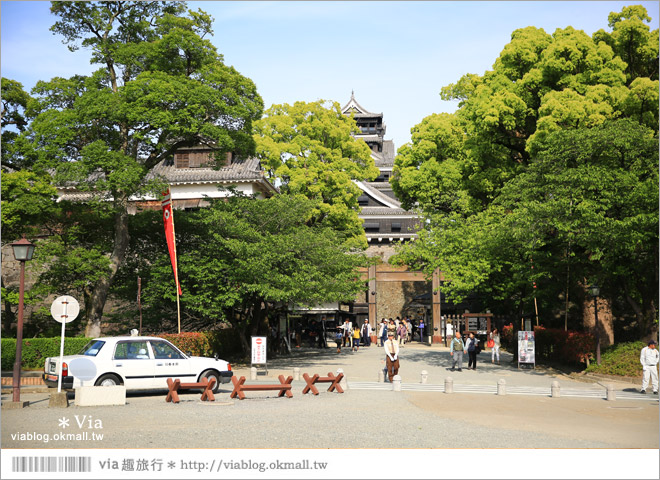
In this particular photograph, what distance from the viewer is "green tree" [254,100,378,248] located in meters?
36.5

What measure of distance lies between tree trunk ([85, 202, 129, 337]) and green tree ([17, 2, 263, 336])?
4 cm

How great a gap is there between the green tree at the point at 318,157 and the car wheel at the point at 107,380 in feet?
71.5

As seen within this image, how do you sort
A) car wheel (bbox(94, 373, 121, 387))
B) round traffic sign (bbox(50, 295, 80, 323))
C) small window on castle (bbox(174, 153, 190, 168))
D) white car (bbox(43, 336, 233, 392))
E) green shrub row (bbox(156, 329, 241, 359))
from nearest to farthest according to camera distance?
round traffic sign (bbox(50, 295, 80, 323)), white car (bbox(43, 336, 233, 392)), car wheel (bbox(94, 373, 121, 387)), green shrub row (bbox(156, 329, 241, 359)), small window on castle (bbox(174, 153, 190, 168))

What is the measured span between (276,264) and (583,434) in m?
15.1

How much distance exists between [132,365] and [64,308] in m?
2.34

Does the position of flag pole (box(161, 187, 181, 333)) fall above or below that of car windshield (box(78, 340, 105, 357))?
above

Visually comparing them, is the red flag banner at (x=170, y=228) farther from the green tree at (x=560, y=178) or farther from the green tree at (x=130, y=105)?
the green tree at (x=560, y=178)

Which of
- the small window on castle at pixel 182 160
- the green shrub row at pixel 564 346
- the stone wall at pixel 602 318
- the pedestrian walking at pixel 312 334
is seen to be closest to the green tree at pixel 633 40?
the stone wall at pixel 602 318

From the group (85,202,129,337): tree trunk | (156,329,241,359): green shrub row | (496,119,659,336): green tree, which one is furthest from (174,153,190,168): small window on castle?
(496,119,659,336): green tree

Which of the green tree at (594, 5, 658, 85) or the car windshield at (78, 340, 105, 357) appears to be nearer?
the car windshield at (78, 340, 105, 357)

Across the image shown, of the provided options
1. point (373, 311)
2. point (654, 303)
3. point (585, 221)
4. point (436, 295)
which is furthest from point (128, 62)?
point (373, 311)

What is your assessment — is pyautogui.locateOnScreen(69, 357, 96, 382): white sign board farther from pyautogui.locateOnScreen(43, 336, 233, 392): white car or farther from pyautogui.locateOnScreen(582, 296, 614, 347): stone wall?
pyautogui.locateOnScreen(582, 296, 614, 347): stone wall

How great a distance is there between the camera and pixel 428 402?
48.1 ft

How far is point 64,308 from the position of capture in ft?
44.8
